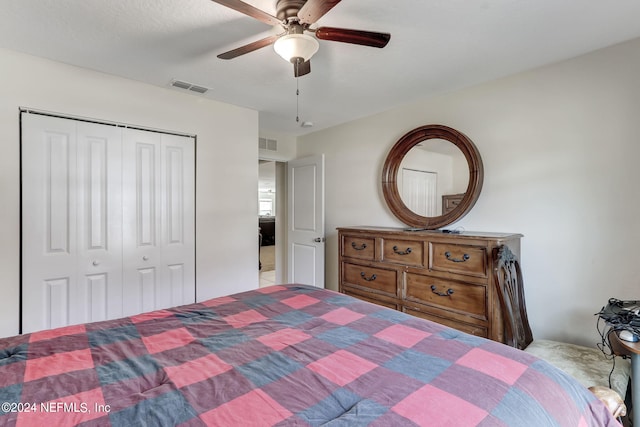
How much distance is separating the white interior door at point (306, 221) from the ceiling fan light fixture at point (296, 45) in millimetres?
2285

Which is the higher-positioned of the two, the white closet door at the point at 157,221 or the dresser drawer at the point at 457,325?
the white closet door at the point at 157,221

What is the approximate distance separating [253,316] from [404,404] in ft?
2.90

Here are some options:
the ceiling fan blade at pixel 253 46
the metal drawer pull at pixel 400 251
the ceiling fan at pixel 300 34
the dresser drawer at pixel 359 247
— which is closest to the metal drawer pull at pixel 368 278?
the dresser drawer at pixel 359 247

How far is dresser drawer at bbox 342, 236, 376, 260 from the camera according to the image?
116 inches

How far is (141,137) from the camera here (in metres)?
2.71

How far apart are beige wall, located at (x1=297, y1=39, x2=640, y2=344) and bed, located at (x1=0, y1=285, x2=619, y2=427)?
1.54 meters

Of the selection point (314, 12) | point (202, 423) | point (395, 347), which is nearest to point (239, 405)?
point (202, 423)

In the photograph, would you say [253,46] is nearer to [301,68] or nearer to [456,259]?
[301,68]

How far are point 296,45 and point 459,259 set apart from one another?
184 cm

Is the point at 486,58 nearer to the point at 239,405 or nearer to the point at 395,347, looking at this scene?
the point at 395,347

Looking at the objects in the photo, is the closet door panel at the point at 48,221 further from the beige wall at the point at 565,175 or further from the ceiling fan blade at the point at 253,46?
the beige wall at the point at 565,175

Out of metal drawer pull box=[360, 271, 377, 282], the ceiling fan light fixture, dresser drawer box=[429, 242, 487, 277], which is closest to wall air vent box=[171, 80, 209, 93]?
the ceiling fan light fixture

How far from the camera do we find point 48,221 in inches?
89.6

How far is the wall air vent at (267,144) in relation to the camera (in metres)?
4.19
